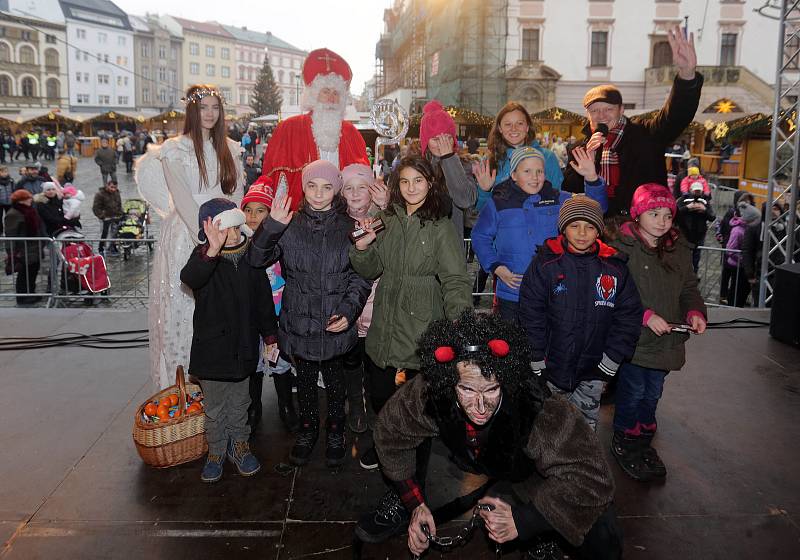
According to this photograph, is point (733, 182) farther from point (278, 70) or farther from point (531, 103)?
point (278, 70)

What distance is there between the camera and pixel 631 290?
3469 millimetres

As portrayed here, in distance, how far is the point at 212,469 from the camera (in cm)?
366

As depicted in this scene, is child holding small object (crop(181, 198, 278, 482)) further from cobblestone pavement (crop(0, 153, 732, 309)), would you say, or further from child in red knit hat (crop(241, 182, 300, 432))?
cobblestone pavement (crop(0, 153, 732, 309))

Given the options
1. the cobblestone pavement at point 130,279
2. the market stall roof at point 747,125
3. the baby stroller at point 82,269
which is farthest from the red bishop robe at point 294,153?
the market stall roof at point 747,125

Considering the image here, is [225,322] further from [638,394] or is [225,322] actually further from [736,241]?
[736,241]

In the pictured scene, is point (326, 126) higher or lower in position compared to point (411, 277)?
higher

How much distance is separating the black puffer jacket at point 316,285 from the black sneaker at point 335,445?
48 cm

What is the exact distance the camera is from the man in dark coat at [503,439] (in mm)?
2418

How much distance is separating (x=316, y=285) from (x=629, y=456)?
215 cm

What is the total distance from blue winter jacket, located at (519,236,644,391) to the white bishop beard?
1.93 metres

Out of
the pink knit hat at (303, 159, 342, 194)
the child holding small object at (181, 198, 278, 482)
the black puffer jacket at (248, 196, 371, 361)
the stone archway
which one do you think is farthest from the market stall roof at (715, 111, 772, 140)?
the stone archway

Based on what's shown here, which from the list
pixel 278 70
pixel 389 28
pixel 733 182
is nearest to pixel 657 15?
pixel 733 182

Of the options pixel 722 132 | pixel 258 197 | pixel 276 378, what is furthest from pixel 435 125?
pixel 722 132

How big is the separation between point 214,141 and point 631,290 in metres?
2.80
